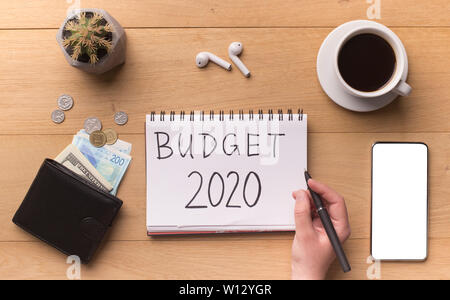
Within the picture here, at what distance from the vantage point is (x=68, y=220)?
627 mm

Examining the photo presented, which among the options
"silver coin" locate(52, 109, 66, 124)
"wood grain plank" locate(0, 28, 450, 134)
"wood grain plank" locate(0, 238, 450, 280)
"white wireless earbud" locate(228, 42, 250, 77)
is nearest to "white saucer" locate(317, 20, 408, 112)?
"wood grain plank" locate(0, 28, 450, 134)

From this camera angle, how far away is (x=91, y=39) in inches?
21.6

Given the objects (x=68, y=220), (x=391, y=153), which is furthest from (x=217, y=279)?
(x=391, y=153)

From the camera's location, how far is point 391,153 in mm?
646

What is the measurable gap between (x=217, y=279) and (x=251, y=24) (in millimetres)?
472

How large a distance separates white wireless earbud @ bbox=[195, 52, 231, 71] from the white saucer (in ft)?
0.54

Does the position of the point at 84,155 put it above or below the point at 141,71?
below

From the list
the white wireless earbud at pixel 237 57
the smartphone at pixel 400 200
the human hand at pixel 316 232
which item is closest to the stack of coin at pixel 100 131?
the white wireless earbud at pixel 237 57

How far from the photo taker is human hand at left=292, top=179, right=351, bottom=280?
605mm

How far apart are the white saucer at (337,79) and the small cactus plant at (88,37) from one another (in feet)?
1.19
